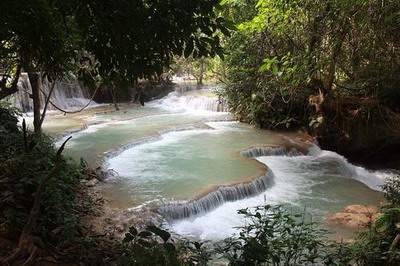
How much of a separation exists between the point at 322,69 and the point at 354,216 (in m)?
2.60

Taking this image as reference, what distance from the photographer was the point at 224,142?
39.5 ft

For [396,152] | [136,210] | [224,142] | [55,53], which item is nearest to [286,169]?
[224,142]

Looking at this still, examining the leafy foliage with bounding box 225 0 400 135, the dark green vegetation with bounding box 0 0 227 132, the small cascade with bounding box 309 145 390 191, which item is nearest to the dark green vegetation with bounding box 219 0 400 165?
the leafy foliage with bounding box 225 0 400 135

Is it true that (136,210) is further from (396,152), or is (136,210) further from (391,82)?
(396,152)

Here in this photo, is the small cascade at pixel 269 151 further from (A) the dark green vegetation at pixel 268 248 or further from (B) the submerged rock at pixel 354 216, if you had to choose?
(A) the dark green vegetation at pixel 268 248

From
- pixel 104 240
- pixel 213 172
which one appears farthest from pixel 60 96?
pixel 104 240

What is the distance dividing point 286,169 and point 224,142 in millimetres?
2479

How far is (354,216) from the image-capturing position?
23.6ft

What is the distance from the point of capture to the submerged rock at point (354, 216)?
689cm

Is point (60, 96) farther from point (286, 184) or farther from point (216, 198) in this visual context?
point (216, 198)

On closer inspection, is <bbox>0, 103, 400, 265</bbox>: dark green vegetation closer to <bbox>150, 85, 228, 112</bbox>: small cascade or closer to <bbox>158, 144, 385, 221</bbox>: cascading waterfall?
<bbox>158, 144, 385, 221</bbox>: cascading waterfall

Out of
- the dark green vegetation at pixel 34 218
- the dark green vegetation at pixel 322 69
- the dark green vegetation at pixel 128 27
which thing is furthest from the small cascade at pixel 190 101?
the dark green vegetation at pixel 128 27

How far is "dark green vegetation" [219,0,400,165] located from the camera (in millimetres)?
5770

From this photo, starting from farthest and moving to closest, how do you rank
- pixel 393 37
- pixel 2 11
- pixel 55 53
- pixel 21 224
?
pixel 393 37 < pixel 55 53 < pixel 21 224 < pixel 2 11
